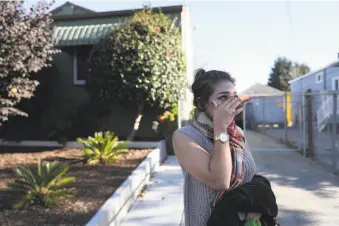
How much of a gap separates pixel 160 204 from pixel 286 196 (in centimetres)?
204

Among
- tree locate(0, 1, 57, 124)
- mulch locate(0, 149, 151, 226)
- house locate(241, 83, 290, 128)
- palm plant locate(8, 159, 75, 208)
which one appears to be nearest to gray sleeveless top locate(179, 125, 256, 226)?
mulch locate(0, 149, 151, 226)

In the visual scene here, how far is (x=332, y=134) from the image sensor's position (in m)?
8.25

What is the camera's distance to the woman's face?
1.82 meters

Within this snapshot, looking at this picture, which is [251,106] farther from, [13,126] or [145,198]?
[145,198]

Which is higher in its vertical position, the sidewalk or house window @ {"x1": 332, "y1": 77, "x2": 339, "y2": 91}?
house window @ {"x1": 332, "y1": 77, "x2": 339, "y2": 91}

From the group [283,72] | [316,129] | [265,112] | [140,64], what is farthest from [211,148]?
[283,72]

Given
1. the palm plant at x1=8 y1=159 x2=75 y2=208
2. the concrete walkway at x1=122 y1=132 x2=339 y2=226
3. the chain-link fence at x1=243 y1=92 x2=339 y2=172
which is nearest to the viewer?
the palm plant at x1=8 y1=159 x2=75 y2=208

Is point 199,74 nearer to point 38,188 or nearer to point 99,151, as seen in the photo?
point 38,188

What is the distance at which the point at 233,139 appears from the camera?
6.02 ft

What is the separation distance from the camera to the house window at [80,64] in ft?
37.9

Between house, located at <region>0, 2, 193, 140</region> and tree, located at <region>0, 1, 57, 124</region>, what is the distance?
3084mm

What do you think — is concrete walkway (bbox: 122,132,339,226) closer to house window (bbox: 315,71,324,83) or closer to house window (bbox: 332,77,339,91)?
house window (bbox: 332,77,339,91)

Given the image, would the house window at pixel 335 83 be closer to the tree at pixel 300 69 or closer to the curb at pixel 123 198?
the curb at pixel 123 198

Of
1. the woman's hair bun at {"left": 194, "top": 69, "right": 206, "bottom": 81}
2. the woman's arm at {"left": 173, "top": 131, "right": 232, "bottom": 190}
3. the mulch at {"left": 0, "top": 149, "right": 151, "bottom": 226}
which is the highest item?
the woman's hair bun at {"left": 194, "top": 69, "right": 206, "bottom": 81}
